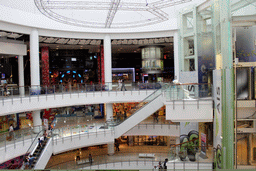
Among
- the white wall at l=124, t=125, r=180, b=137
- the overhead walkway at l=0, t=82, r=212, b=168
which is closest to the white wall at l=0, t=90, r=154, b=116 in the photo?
the overhead walkway at l=0, t=82, r=212, b=168

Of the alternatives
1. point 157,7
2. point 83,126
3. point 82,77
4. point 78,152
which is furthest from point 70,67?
point 157,7

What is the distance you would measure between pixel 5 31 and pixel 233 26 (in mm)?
15043

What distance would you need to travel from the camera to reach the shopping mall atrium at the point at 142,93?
1047cm

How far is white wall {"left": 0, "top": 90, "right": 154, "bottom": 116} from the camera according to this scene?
50.5ft

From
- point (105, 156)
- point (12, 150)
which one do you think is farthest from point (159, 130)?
point (12, 150)

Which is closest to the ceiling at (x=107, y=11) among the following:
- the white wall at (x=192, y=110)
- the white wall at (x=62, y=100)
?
the white wall at (x=62, y=100)

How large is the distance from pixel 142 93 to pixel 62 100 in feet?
21.0

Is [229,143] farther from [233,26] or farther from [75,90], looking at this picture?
[75,90]

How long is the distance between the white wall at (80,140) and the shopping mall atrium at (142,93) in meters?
0.07

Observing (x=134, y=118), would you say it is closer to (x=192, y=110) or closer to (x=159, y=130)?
(x=159, y=130)

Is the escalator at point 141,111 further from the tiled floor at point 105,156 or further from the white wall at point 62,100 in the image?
the tiled floor at point 105,156

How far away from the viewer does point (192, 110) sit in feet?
39.4

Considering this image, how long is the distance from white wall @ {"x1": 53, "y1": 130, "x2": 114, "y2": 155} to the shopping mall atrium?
0.07 metres

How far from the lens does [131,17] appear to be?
2062cm
